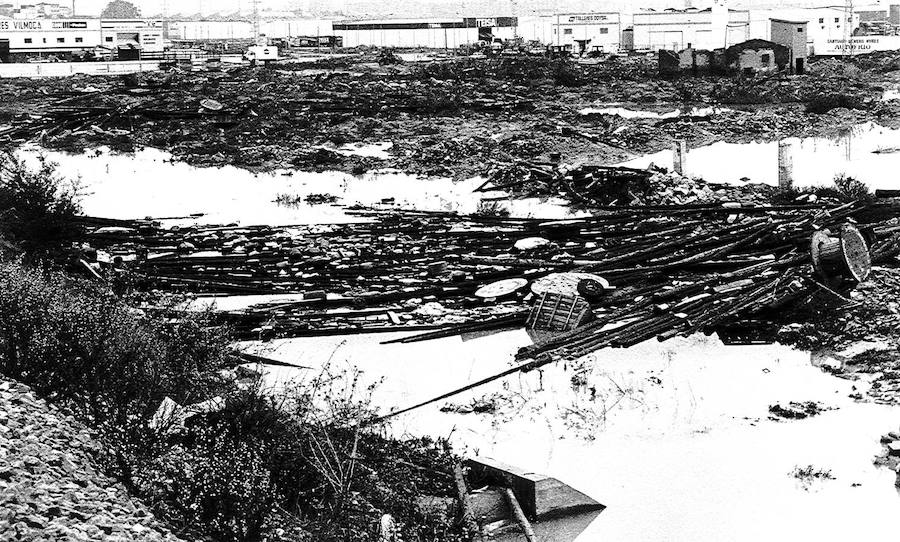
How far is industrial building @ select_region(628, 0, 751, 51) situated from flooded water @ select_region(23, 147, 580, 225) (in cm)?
3354

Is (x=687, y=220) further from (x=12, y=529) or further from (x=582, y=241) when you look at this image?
(x=12, y=529)

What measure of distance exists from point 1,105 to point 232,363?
96.4 ft

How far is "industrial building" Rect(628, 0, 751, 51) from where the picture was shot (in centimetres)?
5291

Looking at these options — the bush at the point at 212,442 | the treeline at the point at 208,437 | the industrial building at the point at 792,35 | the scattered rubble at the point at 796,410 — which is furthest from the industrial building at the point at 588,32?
the bush at the point at 212,442

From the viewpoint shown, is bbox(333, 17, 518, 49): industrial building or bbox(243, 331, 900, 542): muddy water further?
bbox(333, 17, 518, 49): industrial building

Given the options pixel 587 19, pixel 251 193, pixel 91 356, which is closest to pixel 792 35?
pixel 587 19

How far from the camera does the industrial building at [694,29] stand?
52906 millimetres

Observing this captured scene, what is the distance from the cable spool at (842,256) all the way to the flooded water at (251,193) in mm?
5944

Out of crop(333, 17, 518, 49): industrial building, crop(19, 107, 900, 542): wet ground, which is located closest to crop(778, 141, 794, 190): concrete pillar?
crop(19, 107, 900, 542): wet ground

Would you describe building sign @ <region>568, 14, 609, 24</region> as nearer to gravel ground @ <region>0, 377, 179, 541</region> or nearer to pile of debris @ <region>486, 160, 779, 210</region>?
pile of debris @ <region>486, 160, 779, 210</region>

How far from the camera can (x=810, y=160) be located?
22.1 meters

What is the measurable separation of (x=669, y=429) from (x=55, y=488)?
5.35 metres

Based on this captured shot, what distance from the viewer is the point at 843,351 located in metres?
10.6

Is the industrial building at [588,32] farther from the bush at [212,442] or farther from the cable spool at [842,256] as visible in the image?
the bush at [212,442]
